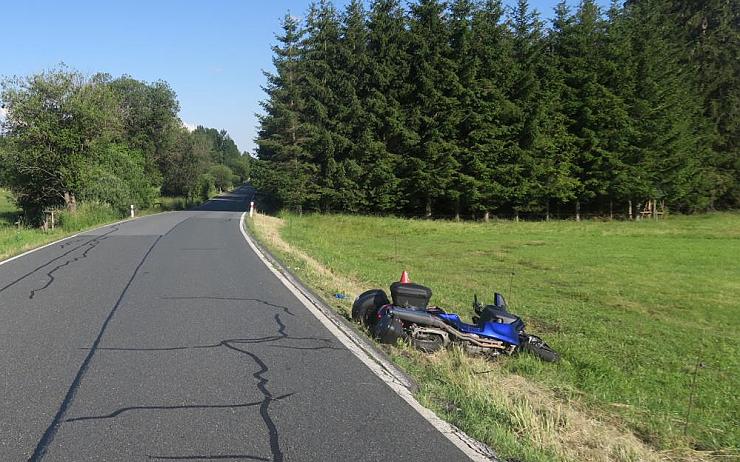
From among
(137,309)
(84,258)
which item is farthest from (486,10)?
(137,309)

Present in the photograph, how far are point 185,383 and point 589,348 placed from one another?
662cm

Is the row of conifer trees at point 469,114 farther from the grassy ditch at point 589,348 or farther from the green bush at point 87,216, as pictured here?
the grassy ditch at point 589,348

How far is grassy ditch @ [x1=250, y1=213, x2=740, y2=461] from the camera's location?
15.1 ft

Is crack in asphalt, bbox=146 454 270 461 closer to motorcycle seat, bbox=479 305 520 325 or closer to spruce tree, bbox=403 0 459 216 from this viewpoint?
motorcycle seat, bbox=479 305 520 325

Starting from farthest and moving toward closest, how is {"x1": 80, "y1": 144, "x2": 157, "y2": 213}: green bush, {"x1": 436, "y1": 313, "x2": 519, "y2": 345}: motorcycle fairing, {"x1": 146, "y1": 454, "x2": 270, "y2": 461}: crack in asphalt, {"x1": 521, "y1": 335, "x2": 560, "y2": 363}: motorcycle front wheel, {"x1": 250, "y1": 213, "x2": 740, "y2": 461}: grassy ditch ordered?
{"x1": 80, "y1": 144, "x2": 157, "y2": 213}: green bush → {"x1": 521, "y1": 335, "x2": 560, "y2": 363}: motorcycle front wheel → {"x1": 436, "y1": 313, "x2": 519, "y2": 345}: motorcycle fairing → {"x1": 250, "y1": 213, "x2": 740, "y2": 461}: grassy ditch → {"x1": 146, "y1": 454, "x2": 270, "y2": 461}: crack in asphalt

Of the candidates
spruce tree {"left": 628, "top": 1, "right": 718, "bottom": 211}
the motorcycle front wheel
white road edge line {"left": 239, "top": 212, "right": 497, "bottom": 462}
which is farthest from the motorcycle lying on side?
spruce tree {"left": 628, "top": 1, "right": 718, "bottom": 211}

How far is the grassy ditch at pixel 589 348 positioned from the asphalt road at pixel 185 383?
2.44 ft

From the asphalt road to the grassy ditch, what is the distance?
75 cm

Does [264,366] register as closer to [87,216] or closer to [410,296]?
[410,296]

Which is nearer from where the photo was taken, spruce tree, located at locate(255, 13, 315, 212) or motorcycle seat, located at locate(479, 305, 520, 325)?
motorcycle seat, located at locate(479, 305, 520, 325)

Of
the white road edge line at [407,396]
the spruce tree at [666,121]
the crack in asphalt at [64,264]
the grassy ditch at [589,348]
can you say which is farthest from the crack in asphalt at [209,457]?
the spruce tree at [666,121]

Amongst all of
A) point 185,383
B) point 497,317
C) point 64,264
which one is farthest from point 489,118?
point 185,383

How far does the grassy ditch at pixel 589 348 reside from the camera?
4613 mm

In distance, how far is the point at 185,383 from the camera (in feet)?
17.4
